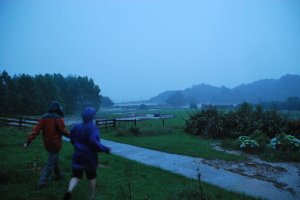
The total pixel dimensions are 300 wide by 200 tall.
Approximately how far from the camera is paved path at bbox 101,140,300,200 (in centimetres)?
661

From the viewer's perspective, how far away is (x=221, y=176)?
8102 millimetres

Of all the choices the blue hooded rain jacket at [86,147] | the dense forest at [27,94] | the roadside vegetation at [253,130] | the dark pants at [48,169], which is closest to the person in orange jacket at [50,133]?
the dark pants at [48,169]

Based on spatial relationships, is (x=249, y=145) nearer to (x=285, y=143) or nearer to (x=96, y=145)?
(x=285, y=143)

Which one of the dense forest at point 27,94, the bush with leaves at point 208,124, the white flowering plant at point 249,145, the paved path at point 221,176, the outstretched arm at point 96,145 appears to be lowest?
the paved path at point 221,176

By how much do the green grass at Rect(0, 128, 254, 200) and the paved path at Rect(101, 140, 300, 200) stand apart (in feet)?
2.56

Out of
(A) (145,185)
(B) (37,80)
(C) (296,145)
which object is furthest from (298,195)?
(B) (37,80)

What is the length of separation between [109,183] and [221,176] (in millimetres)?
3762

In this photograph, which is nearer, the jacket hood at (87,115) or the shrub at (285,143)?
the jacket hood at (87,115)

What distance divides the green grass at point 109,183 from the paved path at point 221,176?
780 millimetres

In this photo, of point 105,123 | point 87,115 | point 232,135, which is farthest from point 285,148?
point 105,123

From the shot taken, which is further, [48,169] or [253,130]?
[253,130]

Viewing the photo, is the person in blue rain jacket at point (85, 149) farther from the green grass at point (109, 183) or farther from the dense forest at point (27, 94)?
the dense forest at point (27, 94)

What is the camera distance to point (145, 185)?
6324mm

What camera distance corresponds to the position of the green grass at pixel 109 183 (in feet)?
17.1
